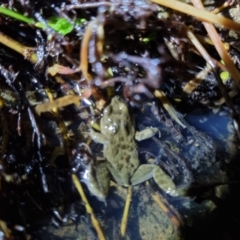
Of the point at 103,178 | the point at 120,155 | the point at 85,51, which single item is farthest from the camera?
the point at 120,155

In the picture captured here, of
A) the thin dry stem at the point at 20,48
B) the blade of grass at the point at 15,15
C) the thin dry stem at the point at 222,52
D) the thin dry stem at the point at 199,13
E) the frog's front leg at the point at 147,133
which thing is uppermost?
the blade of grass at the point at 15,15

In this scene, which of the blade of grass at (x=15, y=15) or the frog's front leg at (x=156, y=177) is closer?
the blade of grass at (x=15, y=15)

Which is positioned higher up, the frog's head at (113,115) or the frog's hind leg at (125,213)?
the frog's head at (113,115)

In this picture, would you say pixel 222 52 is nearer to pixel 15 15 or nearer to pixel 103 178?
pixel 103 178

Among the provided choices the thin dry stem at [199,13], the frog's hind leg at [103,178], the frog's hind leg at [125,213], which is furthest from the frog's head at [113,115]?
the thin dry stem at [199,13]

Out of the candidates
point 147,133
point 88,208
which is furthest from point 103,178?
point 147,133

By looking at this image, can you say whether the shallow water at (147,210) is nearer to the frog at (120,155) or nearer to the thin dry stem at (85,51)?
the frog at (120,155)

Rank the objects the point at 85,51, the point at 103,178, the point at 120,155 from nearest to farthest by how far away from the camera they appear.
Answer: the point at 85,51 < the point at 103,178 < the point at 120,155

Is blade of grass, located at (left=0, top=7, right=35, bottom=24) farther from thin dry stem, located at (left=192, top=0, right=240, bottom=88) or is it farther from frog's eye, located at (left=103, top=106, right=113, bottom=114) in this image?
thin dry stem, located at (left=192, top=0, right=240, bottom=88)

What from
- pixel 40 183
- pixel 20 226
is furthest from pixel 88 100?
pixel 20 226
